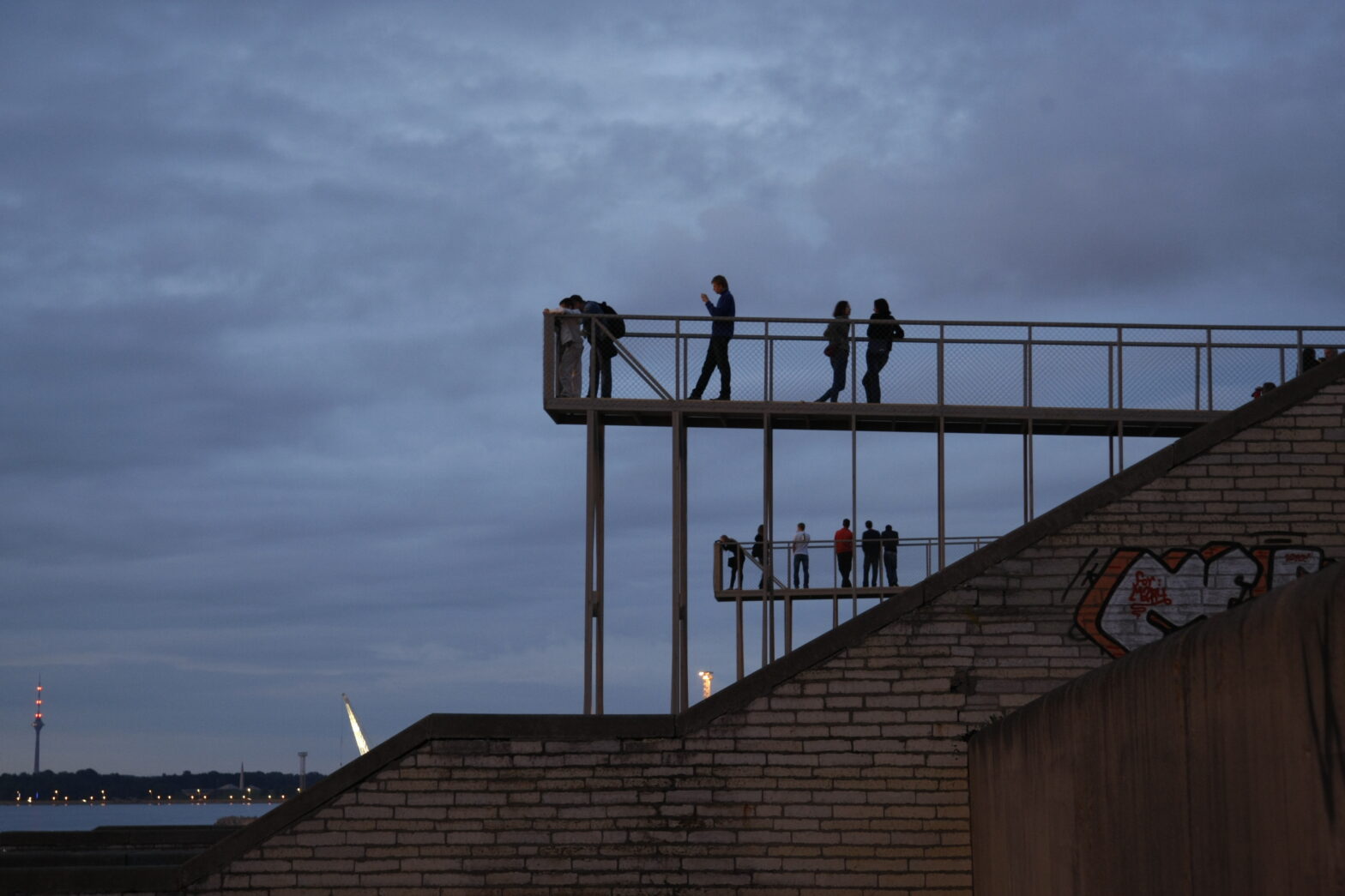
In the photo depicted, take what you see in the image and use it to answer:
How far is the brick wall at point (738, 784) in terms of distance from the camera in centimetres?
1357

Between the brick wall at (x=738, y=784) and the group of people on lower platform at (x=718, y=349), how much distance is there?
5.32 meters

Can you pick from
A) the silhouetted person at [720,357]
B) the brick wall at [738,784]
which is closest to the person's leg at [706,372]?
the silhouetted person at [720,357]

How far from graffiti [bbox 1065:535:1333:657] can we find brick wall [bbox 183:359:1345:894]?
0.12m

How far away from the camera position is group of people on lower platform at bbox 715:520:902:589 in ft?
67.5

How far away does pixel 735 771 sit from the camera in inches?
540

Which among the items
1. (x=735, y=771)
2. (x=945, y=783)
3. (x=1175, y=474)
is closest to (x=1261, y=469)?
(x=1175, y=474)

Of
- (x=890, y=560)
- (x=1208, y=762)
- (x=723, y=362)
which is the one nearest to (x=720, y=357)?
(x=723, y=362)

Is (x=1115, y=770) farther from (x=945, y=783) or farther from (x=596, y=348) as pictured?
(x=596, y=348)

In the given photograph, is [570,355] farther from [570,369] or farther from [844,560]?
[844,560]

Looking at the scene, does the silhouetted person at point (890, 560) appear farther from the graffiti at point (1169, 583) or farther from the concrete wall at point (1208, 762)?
the concrete wall at point (1208, 762)

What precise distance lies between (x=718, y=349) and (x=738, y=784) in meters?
6.62

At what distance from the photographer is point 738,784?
45.0ft

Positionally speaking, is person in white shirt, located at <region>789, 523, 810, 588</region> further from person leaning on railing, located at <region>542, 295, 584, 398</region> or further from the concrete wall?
the concrete wall

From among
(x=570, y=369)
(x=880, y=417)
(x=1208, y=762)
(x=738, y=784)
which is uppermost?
(x=570, y=369)
